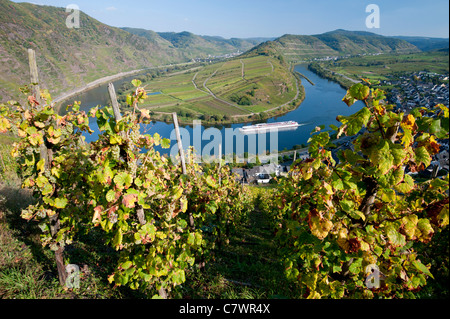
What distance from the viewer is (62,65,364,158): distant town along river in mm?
70000

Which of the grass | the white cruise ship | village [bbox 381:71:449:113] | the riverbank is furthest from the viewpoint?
the riverbank

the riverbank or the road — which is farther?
the road

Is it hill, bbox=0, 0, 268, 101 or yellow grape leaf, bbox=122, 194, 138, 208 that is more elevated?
hill, bbox=0, 0, 268, 101

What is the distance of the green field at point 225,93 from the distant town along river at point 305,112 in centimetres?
828

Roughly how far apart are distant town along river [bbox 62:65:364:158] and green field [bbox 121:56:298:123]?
326 inches

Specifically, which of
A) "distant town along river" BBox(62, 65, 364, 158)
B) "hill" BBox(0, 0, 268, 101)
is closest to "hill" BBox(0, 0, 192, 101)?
"hill" BBox(0, 0, 268, 101)

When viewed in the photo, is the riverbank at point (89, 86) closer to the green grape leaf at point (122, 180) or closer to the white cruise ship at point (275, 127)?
the white cruise ship at point (275, 127)

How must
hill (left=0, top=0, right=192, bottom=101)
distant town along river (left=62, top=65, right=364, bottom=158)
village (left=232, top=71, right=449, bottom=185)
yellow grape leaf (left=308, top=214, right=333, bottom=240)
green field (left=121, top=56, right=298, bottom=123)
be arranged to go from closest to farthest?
yellow grape leaf (left=308, top=214, right=333, bottom=240) < village (left=232, top=71, right=449, bottom=185) < distant town along river (left=62, top=65, right=364, bottom=158) < hill (left=0, top=0, right=192, bottom=101) < green field (left=121, top=56, right=298, bottom=123)

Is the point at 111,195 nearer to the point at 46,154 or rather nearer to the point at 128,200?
the point at 128,200

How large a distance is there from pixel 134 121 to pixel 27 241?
17.4ft

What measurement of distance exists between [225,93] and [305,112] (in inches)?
1684

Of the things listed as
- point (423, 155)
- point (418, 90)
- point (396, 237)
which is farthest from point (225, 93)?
point (396, 237)

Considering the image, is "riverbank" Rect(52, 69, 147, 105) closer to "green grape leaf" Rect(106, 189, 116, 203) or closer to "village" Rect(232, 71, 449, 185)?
"village" Rect(232, 71, 449, 185)
